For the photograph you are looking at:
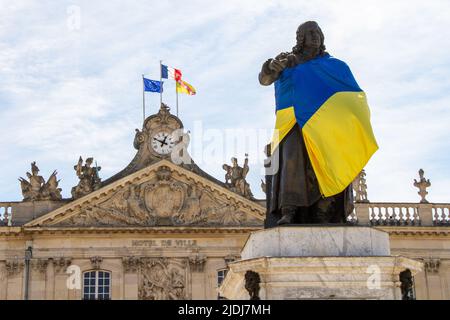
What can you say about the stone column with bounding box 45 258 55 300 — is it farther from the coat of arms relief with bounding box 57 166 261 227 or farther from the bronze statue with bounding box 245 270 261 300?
the bronze statue with bounding box 245 270 261 300

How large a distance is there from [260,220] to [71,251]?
7200 millimetres

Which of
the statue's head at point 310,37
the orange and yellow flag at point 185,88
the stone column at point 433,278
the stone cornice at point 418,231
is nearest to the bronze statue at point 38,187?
the orange and yellow flag at point 185,88

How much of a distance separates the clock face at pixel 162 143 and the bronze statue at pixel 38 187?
4.02 m

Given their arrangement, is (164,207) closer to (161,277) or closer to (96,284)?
(161,277)

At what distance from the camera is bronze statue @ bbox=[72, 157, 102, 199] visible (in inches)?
1419

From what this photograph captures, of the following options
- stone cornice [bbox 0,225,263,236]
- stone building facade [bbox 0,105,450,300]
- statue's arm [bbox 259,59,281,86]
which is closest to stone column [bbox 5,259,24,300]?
stone building facade [bbox 0,105,450,300]

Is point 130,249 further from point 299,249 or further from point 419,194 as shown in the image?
point 299,249

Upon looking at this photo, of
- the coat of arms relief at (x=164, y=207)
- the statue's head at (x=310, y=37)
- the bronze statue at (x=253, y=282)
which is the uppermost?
the coat of arms relief at (x=164, y=207)

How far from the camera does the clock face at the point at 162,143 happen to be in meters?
37.2

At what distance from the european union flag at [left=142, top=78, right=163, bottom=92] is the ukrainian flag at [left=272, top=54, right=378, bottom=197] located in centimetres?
2949

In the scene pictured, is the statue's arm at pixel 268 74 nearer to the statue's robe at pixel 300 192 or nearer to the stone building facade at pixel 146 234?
the statue's robe at pixel 300 192

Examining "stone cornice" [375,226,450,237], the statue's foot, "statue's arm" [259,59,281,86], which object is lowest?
the statue's foot

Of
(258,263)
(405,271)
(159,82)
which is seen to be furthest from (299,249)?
(159,82)

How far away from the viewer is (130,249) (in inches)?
1410
